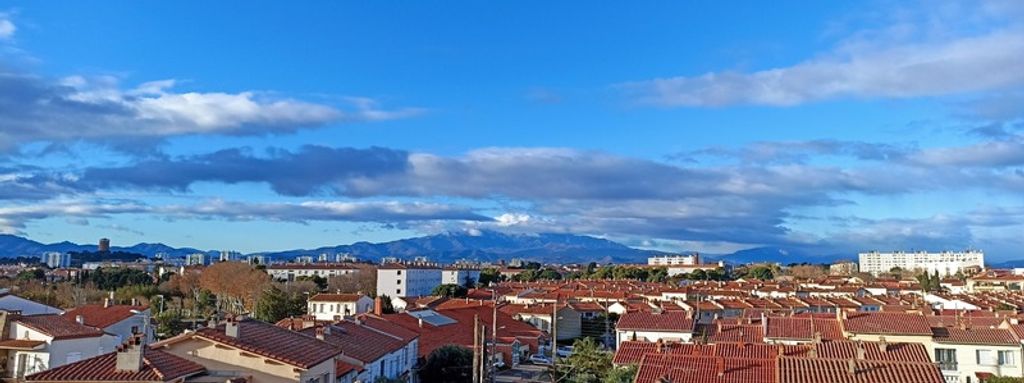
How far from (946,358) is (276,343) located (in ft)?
96.6

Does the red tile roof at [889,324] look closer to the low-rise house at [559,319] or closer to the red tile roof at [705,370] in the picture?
the red tile roof at [705,370]

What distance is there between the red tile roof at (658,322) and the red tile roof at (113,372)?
2963 centimetres

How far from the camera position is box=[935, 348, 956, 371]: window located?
35.5m

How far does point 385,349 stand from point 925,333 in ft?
79.4

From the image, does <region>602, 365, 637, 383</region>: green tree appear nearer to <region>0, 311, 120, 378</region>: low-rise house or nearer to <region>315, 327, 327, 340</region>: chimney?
<region>315, 327, 327, 340</region>: chimney

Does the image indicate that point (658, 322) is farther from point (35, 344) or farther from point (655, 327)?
point (35, 344)

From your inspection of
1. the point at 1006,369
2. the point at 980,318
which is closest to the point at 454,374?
the point at 1006,369

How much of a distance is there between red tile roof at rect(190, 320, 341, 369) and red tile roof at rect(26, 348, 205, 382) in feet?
4.45

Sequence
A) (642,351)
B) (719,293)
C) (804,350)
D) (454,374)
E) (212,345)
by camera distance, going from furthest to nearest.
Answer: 1. (719,293)
2. (454,374)
3. (642,351)
4. (804,350)
5. (212,345)

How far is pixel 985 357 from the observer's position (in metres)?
35.1

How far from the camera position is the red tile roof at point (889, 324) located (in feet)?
120

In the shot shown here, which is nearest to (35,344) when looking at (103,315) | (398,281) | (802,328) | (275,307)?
(103,315)

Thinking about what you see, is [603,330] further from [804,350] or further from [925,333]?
[804,350]

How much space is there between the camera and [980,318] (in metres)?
47.9
